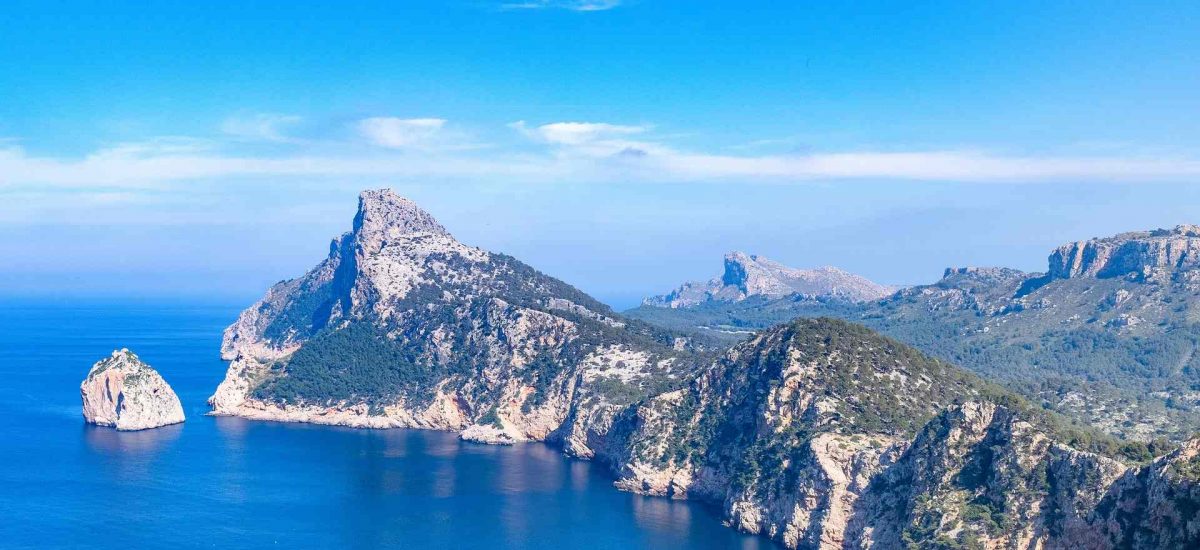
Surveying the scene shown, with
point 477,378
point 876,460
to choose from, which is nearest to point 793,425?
point 876,460

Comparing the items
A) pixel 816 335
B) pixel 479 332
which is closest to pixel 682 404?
pixel 816 335

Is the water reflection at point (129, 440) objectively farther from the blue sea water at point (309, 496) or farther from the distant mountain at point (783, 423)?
the distant mountain at point (783, 423)

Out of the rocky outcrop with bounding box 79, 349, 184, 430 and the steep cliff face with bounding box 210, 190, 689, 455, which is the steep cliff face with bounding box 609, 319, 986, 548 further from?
the rocky outcrop with bounding box 79, 349, 184, 430

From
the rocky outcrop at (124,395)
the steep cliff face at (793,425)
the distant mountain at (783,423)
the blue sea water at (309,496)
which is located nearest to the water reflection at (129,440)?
the blue sea water at (309,496)

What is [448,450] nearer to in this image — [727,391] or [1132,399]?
[727,391]

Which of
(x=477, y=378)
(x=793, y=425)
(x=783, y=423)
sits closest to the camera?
(x=793, y=425)

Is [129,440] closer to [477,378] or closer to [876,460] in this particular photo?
[477,378]
